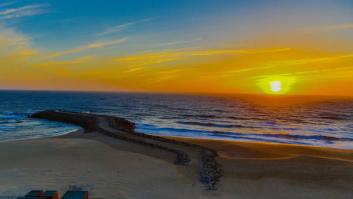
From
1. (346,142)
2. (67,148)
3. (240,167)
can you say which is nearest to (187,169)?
(240,167)

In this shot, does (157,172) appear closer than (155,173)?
No

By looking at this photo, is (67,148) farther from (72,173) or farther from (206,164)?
(206,164)

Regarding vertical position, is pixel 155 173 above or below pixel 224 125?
below

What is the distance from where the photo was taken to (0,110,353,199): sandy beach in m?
14.5

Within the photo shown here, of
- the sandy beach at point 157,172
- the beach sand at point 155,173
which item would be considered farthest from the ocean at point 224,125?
the beach sand at point 155,173

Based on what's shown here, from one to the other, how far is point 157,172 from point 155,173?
0.85ft

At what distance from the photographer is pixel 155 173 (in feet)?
58.0

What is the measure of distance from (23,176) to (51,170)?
1.74m

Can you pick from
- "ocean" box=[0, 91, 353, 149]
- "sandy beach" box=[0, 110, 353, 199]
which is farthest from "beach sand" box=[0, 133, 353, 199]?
"ocean" box=[0, 91, 353, 149]

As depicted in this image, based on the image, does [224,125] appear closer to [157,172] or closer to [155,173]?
[157,172]

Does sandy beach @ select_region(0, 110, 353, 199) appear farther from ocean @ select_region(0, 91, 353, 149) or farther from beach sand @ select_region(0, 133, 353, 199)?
ocean @ select_region(0, 91, 353, 149)

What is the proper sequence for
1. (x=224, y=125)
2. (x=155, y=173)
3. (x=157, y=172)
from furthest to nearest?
(x=224, y=125), (x=157, y=172), (x=155, y=173)

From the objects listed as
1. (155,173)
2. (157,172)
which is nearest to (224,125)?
(157,172)

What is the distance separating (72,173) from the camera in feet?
55.8
